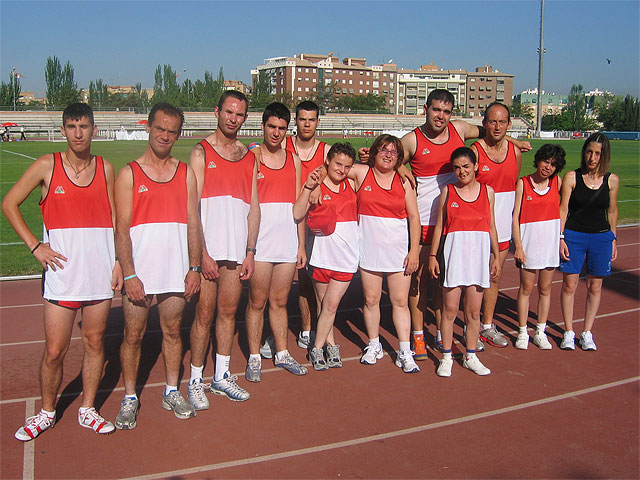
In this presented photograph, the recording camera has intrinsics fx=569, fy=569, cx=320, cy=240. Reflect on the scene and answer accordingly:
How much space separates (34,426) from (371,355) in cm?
266

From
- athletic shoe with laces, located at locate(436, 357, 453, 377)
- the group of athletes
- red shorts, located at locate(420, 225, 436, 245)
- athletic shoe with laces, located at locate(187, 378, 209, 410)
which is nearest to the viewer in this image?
the group of athletes

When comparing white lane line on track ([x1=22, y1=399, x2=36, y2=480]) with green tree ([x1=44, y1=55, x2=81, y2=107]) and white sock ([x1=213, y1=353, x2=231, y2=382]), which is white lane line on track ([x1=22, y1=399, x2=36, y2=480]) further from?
green tree ([x1=44, y1=55, x2=81, y2=107])

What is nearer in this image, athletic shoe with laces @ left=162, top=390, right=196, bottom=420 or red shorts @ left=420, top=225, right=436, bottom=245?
athletic shoe with laces @ left=162, top=390, right=196, bottom=420

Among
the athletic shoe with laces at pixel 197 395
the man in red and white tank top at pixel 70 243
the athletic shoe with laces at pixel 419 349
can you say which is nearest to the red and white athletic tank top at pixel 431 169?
the athletic shoe with laces at pixel 419 349

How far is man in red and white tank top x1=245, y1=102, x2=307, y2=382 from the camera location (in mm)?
4574

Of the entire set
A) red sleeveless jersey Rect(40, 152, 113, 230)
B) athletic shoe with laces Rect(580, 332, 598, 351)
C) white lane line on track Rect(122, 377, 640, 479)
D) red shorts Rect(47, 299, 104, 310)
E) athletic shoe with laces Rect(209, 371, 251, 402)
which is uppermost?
red sleeveless jersey Rect(40, 152, 113, 230)

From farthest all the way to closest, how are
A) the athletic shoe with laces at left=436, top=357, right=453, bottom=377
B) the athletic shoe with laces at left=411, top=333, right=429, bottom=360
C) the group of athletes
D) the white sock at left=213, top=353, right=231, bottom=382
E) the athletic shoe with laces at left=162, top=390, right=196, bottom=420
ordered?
the athletic shoe with laces at left=411, top=333, right=429, bottom=360 < the athletic shoe with laces at left=436, top=357, right=453, bottom=377 < the white sock at left=213, top=353, right=231, bottom=382 < the athletic shoe with laces at left=162, top=390, right=196, bottom=420 < the group of athletes

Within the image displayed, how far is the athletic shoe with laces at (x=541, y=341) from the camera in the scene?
5.36 meters

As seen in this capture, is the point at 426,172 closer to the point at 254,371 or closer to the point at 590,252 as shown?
the point at 590,252

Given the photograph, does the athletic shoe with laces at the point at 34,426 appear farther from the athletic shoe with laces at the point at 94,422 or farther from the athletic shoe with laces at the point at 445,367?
the athletic shoe with laces at the point at 445,367

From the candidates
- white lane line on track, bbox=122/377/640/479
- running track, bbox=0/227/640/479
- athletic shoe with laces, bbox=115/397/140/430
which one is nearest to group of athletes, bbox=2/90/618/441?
athletic shoe with laces, bbox=115/397/140/430

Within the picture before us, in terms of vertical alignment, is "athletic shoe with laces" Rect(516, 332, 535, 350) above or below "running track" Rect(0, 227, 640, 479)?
above

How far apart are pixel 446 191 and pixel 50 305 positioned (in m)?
3.15

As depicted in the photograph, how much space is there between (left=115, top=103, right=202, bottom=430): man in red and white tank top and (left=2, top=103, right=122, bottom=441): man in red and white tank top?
0.39 feet
